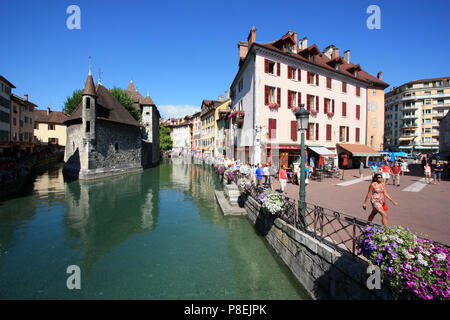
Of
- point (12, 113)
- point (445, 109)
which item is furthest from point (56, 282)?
point (445, 109)

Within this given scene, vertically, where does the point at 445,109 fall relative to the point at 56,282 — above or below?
above

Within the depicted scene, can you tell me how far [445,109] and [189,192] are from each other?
58201mm

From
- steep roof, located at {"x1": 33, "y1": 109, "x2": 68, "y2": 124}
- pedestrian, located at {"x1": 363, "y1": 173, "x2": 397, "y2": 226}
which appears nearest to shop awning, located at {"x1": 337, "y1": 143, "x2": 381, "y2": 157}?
pedestrian, located at {"x1": 363, "y1": 173, "x2": 397, "y2": 226}

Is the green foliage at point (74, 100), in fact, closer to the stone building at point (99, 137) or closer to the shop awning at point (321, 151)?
the stone building at point (99, 137)

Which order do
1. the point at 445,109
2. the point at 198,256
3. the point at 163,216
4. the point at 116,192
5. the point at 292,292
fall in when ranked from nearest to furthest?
the point at 292,292, the point at 198,256, the point at 163,216, the point at 116,192, the point at 445,109

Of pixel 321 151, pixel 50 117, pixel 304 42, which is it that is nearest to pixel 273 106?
pixel 321 151

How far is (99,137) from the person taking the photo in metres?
24.1

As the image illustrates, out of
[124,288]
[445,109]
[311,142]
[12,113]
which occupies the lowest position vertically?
[124,288]

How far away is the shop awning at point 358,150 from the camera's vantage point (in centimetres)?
2338

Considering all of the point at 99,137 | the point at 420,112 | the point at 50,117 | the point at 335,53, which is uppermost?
the point at 335,53

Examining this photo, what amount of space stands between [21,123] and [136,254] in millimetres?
42972

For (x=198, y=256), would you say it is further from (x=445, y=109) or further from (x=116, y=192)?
(x=445, y=109)

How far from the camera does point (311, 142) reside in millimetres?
22484

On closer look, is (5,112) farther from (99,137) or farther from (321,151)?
(321,151)
